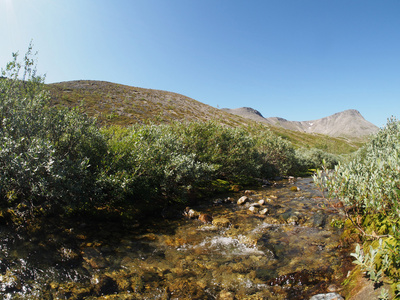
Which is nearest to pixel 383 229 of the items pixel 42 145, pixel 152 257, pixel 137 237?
pixel 152 257

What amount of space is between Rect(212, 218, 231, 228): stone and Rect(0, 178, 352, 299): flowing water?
143 millimetres

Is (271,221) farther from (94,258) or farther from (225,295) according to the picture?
(94,258)

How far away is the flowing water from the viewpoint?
7.48 meters

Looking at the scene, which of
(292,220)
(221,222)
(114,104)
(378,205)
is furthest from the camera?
(114,104)

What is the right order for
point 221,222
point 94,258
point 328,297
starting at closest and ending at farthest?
point 328,297, point 94,258, point 221,222

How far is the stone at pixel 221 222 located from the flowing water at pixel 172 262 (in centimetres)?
14

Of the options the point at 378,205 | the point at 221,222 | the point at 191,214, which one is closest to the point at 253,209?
the point at 221,222

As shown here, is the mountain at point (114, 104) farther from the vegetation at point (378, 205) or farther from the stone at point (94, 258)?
the vegetation at point (378, 205)

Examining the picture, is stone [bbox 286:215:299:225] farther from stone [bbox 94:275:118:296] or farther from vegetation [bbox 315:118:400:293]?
stone [bbox 94:275:118:296]

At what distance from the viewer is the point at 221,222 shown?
48.0ft

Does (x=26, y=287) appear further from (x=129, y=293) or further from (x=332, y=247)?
(x=332, y=247)

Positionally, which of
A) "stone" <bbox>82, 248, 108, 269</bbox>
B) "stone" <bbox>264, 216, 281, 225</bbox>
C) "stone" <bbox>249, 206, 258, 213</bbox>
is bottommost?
"stone" <bbox>82, 248, 108, 269</bbox>

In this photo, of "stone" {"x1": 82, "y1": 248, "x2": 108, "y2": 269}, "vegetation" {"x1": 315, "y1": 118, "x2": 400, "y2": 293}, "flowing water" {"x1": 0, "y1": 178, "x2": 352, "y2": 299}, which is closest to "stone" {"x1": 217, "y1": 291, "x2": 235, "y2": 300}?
"flowing water" {"x1": 0, "y1": 178, "x2": 352, "y2": 299}

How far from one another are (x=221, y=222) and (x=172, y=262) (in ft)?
18.6
